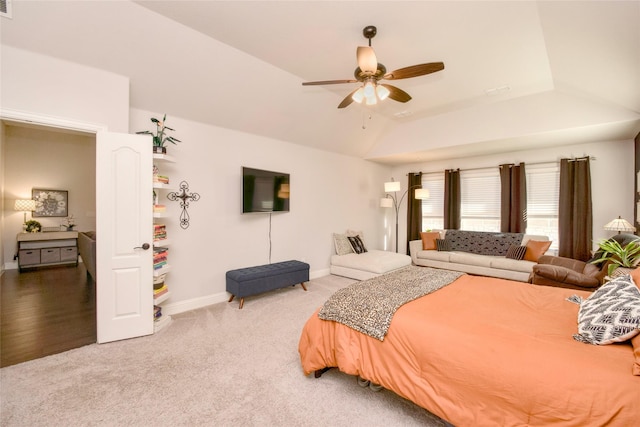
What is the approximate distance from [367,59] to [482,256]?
15.0 feet

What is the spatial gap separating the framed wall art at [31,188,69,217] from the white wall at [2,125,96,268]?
0.09m

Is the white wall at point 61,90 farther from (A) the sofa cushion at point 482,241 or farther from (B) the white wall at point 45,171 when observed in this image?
(A) the sofa cushion at point 482,241

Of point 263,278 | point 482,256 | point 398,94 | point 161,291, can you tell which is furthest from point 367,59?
point 482,256

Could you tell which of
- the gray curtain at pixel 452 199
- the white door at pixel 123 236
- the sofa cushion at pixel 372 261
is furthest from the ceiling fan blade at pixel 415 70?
the gray curtain at pixel 452 199

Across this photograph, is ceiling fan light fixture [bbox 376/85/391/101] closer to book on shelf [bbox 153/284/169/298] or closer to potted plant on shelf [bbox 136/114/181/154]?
potted plant on shelf [bbox 136/114/181/154]

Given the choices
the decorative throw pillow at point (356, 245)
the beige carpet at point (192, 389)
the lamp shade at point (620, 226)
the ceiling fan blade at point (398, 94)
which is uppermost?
the ceiling fan blade at point (398, 94)

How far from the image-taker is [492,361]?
55.0 inches

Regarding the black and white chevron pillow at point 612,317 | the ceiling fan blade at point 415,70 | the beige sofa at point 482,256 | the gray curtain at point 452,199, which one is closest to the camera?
the black and white chevron pillow at point 612,317

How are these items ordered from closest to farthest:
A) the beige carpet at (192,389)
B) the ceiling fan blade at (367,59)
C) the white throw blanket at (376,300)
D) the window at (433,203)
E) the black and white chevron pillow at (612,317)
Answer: the black and white chevron pillow at (612,317), the beige carpet at (192,389), the white throw blanket at (376,300), the ceiling fan blade at (367,59), the window at (433,203)

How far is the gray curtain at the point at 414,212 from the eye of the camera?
265 inches

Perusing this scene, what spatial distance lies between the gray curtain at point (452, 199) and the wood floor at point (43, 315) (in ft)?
21.4

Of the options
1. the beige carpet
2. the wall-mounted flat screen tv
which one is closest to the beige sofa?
the wall-mounted flat screen tv

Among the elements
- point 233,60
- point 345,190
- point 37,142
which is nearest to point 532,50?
point 233,60

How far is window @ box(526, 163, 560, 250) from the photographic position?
5.10 m
